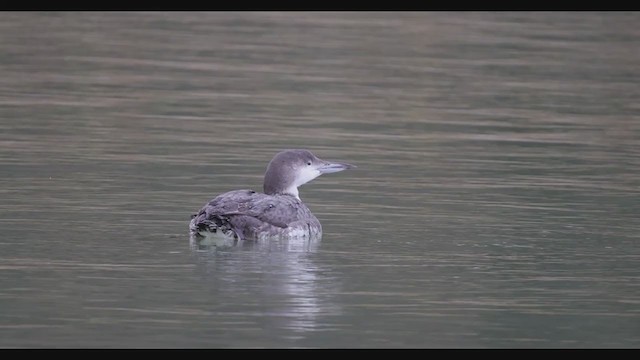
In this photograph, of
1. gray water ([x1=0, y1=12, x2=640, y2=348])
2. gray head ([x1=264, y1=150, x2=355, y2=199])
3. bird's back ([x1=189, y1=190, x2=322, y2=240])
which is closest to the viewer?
gray water ([x1=0, y1=12, x2=640, y2=348])

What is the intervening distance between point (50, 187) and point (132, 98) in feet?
19.3

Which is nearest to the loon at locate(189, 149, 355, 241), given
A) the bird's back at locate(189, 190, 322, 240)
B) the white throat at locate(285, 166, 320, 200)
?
the bird's back at locate(189, 190, 322, 240)

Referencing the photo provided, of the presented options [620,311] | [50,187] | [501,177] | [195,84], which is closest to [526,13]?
[195,84]

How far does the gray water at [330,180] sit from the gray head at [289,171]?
41 centimetres

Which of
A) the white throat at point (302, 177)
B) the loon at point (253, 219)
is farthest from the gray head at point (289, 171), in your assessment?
the loon at point (253, 219)

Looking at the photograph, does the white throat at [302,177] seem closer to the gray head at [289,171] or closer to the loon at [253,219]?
the gray head at [289,171]

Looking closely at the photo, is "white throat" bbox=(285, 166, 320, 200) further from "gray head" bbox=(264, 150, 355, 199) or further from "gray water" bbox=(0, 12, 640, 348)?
"gray water" bbox=(0, 12, 640, 348)

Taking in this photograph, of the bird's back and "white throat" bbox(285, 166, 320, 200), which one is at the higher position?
"white throat" bbox(285, 166, 320, 200)

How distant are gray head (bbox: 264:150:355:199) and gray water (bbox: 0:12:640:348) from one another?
1.36 feet

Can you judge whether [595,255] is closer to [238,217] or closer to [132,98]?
[238,217]

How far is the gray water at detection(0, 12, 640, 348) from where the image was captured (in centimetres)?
973

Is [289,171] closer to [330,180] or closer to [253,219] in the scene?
[253,219]

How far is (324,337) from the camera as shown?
9203 millimetres

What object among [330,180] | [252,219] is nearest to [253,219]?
[252,219]
